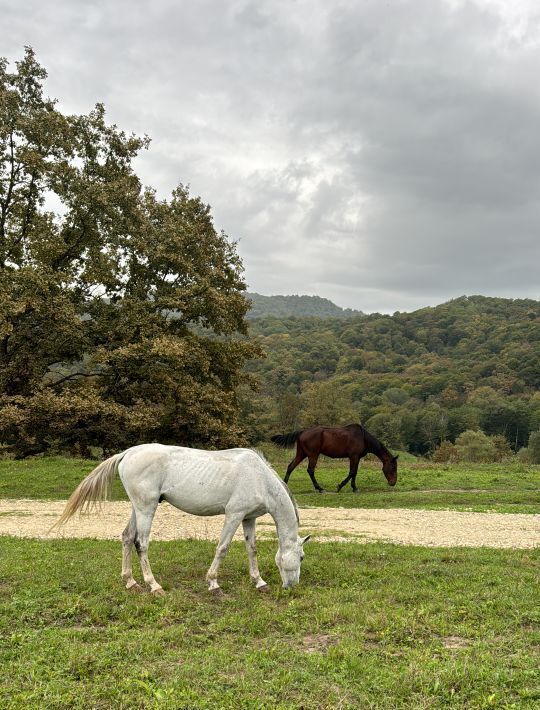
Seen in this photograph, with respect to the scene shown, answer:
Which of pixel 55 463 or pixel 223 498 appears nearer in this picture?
pixel 223 498

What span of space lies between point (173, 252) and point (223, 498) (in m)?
18.0

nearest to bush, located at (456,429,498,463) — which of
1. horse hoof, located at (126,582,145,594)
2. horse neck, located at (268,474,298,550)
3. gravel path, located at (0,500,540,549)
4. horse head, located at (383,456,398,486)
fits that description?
horse head, located at (383,456,398,486)

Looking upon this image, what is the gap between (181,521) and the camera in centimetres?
1378

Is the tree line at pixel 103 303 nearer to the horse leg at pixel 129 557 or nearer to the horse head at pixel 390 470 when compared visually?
the horse head at pixel 390 470

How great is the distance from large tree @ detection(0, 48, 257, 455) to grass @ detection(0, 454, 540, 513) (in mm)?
2078

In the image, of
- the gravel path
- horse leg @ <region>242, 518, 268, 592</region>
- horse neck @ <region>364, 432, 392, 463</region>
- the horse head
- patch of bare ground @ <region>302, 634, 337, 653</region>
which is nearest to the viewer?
patch of bare ground @ <region>302, 634, 337, 653</region>

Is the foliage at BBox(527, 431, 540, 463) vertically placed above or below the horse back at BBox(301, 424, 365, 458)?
below

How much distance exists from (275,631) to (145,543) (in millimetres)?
2447

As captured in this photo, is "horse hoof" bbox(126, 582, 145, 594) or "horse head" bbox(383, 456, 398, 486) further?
"horse head" bbox(383, 456, 398, 486)

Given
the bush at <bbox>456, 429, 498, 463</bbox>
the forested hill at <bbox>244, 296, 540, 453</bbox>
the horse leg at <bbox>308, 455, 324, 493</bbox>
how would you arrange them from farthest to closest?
the forested hill at <bbox>244, 296, 540, 453</bbox>, the bush at <bbox>456, 429, 498, 463</bbox>, the horse leg at <bbox>308, 455, 324, 493</bbox>

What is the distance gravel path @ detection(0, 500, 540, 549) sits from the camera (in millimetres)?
11664

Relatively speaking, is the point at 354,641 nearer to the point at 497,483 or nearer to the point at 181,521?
the point at 181,521

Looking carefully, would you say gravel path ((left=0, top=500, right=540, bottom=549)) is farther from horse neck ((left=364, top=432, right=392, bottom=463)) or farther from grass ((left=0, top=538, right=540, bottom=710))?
horse neck ((left=364, top=432, right=392, bottom=463))

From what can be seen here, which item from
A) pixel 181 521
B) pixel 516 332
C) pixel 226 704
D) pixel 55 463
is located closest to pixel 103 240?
pixel 55 463
